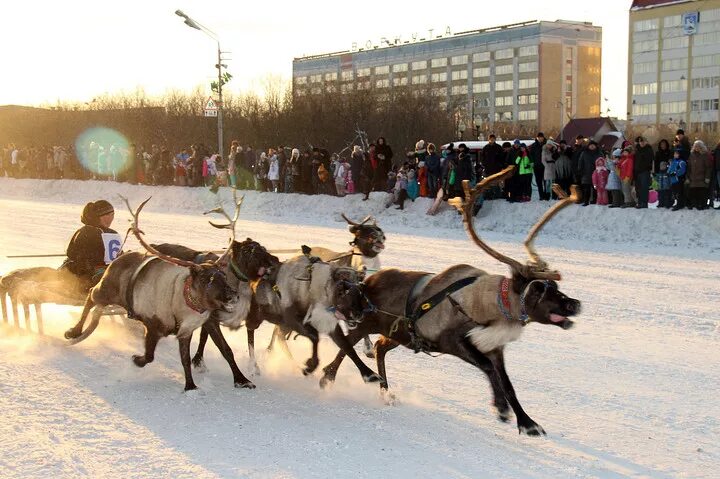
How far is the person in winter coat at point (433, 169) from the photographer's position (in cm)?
2341

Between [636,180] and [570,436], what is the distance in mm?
14318

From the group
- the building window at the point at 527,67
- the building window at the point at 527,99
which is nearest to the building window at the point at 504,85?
the building window at the point at 527,99

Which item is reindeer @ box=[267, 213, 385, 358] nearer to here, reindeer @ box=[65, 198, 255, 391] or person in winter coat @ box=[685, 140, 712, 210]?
reindeer @ box=[65, 198, 255, 391]

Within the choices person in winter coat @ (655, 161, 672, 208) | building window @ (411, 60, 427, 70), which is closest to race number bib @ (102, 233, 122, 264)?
person in winter coat @ (655, 161, 672, 208)

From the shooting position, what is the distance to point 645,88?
342ft

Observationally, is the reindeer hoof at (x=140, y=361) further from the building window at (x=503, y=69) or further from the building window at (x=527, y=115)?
the building window at (x=527, y=115)

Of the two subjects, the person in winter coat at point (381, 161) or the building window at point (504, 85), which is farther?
the building window at point (504, 85)

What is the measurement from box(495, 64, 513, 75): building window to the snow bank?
9352 centimetres

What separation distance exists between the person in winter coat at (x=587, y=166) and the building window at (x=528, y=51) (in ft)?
326

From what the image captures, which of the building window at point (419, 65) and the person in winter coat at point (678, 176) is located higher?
the building window at point (419, 65)

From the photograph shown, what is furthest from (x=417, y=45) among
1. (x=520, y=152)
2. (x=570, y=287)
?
(x=570, y=287)

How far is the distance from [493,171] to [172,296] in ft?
48.3

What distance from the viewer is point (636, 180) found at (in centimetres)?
1936

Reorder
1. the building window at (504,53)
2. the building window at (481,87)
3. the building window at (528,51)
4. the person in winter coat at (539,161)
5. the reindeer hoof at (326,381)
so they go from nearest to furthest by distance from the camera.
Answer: the reindeer hoof at (326,381)
the person in winter coat at (539,161)
the building window at (528,51)
the building window at (504,53)
the building window at (481,87)
